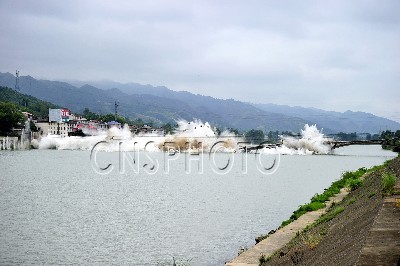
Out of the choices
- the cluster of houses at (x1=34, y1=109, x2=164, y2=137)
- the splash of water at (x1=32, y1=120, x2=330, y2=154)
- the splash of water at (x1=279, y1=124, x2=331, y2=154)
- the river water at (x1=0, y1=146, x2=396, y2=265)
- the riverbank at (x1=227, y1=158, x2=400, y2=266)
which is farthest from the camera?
the cluster of houses at (x1=34, y1=109, x2=164, y2=137)

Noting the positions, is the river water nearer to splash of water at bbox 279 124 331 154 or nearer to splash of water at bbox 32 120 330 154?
splash of water at bbox 32 120 330 154

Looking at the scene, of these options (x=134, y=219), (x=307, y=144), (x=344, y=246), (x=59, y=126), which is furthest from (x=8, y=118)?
(x=344, y=246)

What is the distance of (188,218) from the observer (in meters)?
30.6

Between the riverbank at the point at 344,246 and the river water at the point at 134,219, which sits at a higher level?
the riverbank at the point at 344,246

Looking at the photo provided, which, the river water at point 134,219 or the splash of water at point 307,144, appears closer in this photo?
the river water at point 134,219

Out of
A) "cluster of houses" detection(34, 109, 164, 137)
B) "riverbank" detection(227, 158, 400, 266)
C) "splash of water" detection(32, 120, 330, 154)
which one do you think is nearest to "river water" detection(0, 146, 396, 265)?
"riverbank" detection(227, 158, 400, 266)

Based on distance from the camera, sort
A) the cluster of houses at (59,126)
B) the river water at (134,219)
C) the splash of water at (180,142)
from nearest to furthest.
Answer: the river water at (134,219) < the splash of water at (180,142) < the cluster of houses at (59,126)

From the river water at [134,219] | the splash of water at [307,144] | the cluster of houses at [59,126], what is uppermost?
the cluster of houses at [59,126]

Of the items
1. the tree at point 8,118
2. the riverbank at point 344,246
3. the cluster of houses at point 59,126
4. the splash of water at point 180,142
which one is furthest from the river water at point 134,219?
the cluster of houses at point 59,126

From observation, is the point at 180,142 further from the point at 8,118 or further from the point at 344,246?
the point at 344,246

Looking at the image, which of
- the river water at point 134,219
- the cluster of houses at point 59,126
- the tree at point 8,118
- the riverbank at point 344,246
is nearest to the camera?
the riverbank at point 344,246

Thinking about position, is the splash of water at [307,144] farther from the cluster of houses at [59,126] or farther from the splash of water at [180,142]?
the cluster of houses at [59,126]

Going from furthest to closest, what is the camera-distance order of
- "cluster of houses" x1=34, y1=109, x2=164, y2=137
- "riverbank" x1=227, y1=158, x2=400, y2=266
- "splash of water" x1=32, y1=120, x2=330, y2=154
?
"cluster of houses" x1=34, y1=109, x2=164, y2=137, "splash of water" x1=32, y1=120, x2=330, y2=154, "riverbank" x1=227, y1=158, x2=400, y2=266

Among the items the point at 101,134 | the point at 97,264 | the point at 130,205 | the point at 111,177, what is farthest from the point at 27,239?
the point at 101,134
